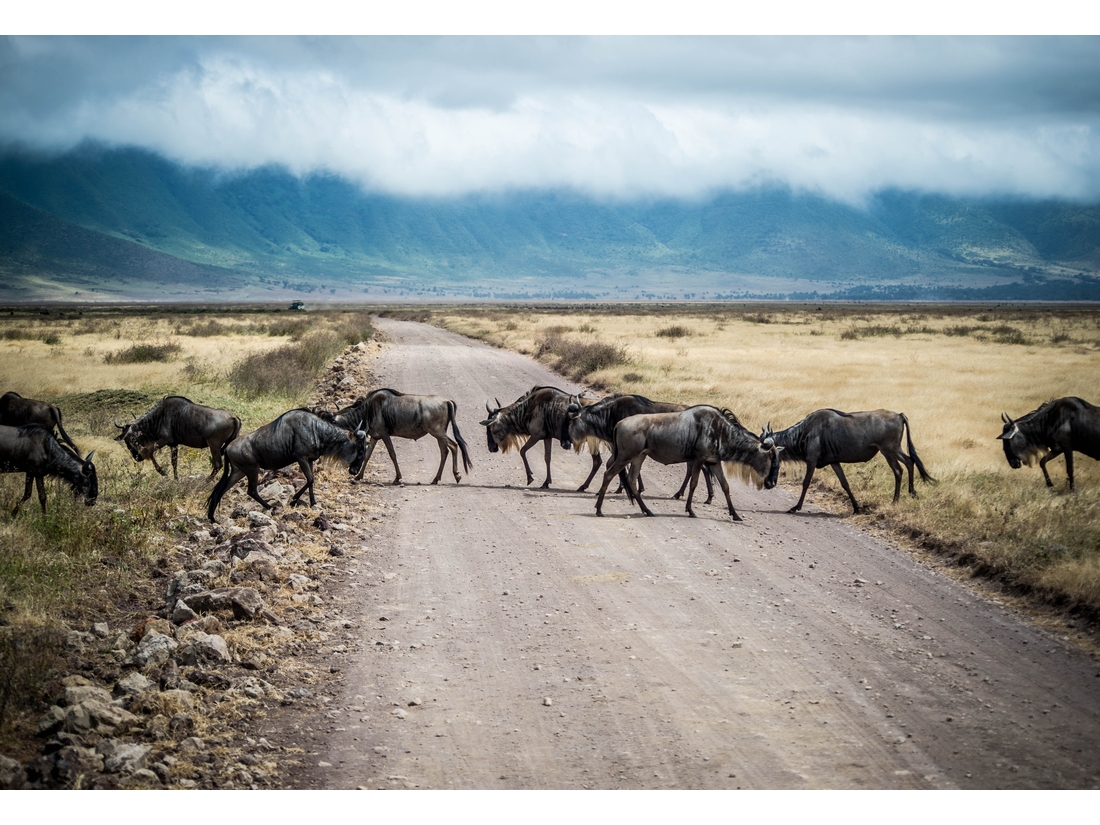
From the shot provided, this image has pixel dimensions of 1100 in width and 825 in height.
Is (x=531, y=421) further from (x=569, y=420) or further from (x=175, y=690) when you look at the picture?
(x=175, y=690)

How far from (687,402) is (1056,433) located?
9.93m

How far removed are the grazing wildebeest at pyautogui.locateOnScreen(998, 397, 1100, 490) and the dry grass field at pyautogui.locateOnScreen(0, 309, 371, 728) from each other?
13198mm

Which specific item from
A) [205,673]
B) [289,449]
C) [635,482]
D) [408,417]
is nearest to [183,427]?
[289,449]

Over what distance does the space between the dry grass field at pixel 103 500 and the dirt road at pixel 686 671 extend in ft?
7.77

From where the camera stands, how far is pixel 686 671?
25.1 feet

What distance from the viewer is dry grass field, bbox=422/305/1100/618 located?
11.0 metres

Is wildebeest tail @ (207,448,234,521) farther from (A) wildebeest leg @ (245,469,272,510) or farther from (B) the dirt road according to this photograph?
(B) the dirt road

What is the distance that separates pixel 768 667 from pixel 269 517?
278 inches

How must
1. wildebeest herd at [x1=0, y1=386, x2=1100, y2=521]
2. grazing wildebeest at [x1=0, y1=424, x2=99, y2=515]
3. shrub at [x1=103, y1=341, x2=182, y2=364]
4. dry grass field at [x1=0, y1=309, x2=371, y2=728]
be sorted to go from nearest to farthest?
1. dry grass field at [x1=0, y1=309, x2=371, y2=728]
2. grazing wildebeest at [x1=0, y1=424, x2=99, y2=515]
3. wildebeest herd at [x1=0, y1=386, x2=1100, y2=521]
4. shrub at [x1=103, y1=341, x2=182, y2=364]

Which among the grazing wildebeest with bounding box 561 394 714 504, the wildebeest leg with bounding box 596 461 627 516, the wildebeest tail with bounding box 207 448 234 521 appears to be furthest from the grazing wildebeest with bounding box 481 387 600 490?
the wildebeest tail with bounding box 207 448 234 521

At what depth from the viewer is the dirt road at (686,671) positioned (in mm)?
6082

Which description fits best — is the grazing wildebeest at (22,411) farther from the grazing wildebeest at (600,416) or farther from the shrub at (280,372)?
the shrub at (280,372)

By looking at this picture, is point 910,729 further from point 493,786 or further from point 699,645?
point 493,786

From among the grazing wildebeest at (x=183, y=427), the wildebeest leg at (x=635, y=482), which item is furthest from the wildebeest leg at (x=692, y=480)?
the grazing wildebeest at (x=183, y=427)
